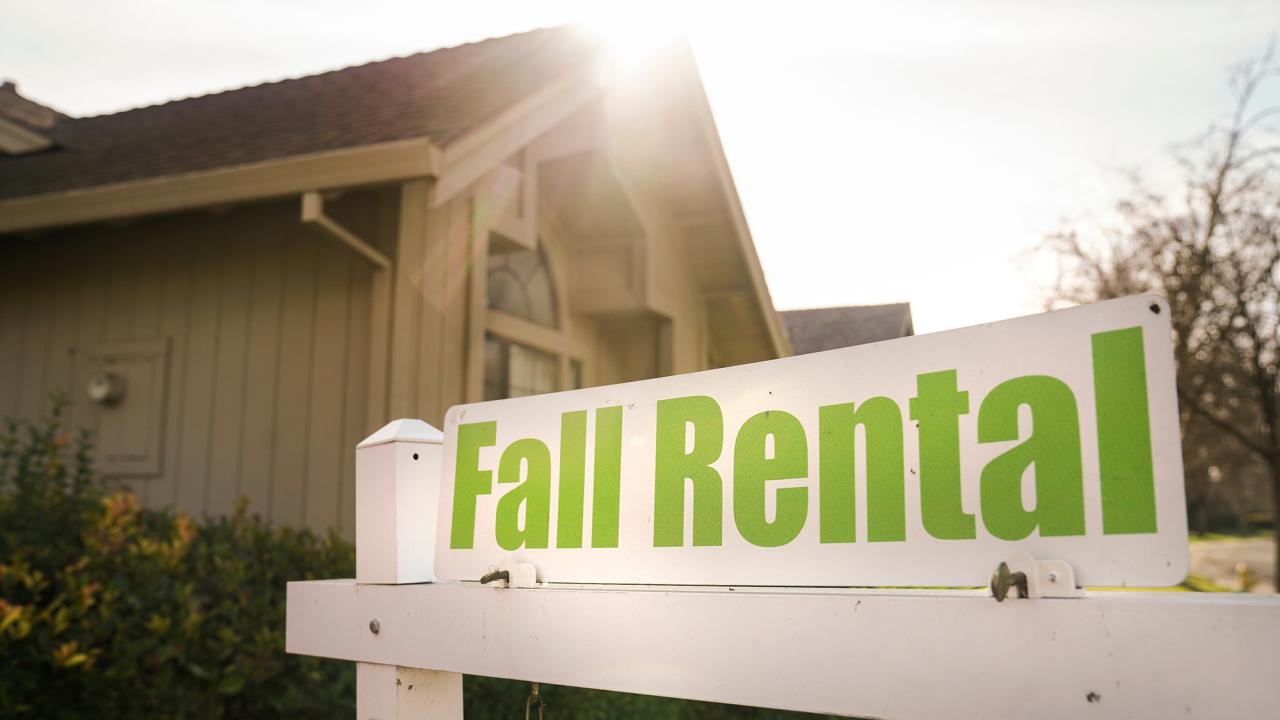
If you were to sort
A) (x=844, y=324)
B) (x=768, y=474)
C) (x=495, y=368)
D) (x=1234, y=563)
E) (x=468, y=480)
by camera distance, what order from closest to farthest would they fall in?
(x=768, y=474), (x=468, y=480), (x=495, y=368), (x=844, y=324), (x=1234, y=563)

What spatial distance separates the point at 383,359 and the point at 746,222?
4659 mm

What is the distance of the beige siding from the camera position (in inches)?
243

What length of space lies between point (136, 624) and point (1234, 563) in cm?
3275

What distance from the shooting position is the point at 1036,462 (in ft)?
3.80

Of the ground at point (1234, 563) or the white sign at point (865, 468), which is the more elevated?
the white sign at point (865, 468)

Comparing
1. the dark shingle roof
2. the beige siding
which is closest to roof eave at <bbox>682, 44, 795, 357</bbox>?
the dark shingle roof

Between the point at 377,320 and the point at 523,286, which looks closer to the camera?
the point at 377,320

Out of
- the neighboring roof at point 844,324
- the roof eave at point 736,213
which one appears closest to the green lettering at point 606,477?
the roof eave at point 736,213

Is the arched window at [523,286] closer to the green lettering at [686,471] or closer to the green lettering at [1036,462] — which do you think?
the green lettering at [686,471]

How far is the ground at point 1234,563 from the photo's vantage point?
77.4 ft

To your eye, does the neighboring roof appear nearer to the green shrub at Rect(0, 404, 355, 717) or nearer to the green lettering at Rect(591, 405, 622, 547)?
the green shrub at Rect(0, 404, 355, 717)

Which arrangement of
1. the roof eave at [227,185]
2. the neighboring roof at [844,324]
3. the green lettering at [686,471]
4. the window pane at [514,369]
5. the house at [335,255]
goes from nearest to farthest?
the green lettering at [686,471]
the roof eave at [227,185]
the house at [335,255]
the window pane at [514,369]
the neighboring roof at [844,324]

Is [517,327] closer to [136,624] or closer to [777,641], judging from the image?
[136,624]

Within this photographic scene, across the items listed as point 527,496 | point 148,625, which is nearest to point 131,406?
point 148,625
